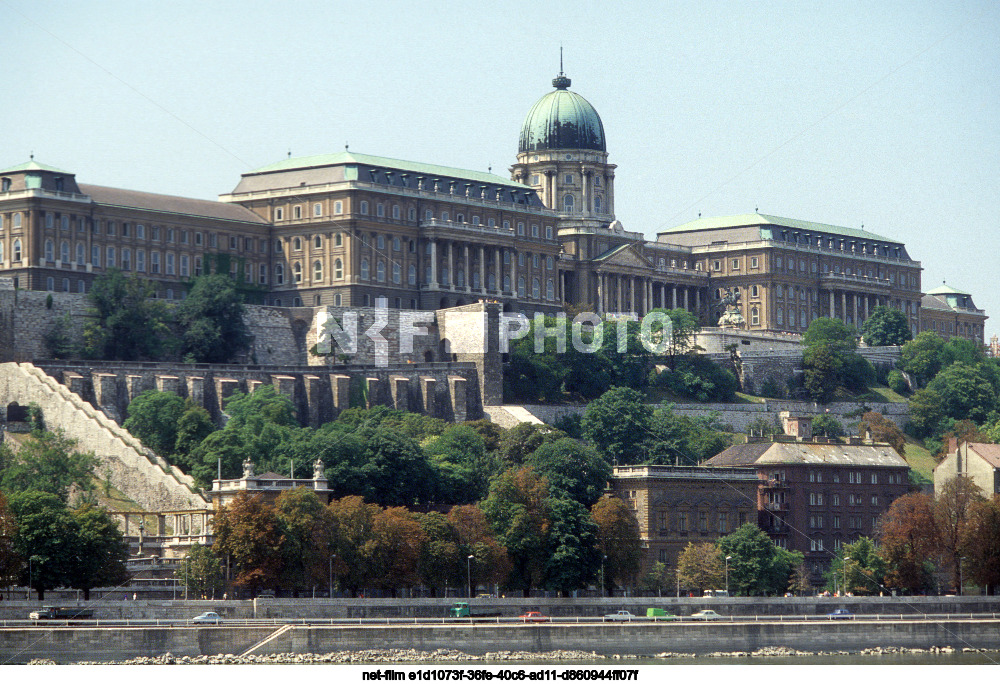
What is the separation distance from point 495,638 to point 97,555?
20.7m

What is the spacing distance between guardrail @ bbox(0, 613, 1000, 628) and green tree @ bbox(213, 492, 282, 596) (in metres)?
7.31

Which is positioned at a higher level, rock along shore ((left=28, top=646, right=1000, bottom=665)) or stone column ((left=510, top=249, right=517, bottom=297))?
stone column ((left=510, top=249, right=517, bottom=297))

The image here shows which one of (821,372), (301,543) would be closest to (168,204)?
(821,372)

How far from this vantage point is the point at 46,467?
13075 cm

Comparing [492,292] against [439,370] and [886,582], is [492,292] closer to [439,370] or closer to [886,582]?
[439,370]

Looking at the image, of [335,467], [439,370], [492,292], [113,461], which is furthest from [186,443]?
[492,292]

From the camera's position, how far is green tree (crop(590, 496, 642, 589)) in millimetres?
123000

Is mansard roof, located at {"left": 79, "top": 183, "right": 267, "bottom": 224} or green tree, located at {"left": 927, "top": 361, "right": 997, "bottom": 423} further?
green tree, located at {"left": 927, "top": 361, "right": 997, "bottom": 423}

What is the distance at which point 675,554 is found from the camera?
131m

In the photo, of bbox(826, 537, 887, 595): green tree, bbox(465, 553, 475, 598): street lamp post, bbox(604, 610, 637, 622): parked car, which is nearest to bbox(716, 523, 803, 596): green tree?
bbox(826, 537, 887, 595): green tree

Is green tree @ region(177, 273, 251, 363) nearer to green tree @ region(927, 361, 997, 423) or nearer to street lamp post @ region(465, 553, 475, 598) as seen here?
street lamp post @ region(465, 553, 475, 598)

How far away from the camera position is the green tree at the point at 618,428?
157500 mm

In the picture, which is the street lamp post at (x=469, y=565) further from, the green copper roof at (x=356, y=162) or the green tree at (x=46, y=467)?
the green copper roof at (x=356, y=162)

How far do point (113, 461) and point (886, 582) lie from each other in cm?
4501
